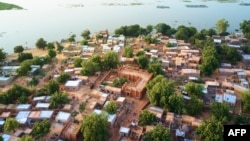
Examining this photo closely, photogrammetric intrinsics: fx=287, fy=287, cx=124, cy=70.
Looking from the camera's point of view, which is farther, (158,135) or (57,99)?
(57,99)

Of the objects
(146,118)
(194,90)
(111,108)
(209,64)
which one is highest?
(209,64)

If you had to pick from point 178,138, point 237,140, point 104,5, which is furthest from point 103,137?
point 104,5

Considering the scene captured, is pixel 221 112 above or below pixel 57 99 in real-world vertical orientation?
below

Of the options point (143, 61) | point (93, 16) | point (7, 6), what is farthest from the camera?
point (7, 6)

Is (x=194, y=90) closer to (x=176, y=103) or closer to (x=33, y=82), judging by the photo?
(x=176, y=103)

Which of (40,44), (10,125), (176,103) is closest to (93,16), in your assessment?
(40,44)

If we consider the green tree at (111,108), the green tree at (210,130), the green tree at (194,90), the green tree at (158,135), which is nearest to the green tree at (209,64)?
the green tree at (194,90)

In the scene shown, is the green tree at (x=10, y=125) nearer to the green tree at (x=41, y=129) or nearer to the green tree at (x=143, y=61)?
the green tree at (x=41, y=129)

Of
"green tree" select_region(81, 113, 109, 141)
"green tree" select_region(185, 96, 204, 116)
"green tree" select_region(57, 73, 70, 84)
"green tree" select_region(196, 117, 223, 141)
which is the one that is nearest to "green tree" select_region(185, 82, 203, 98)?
"green tree" select_region(185, 96, 204, 116)
